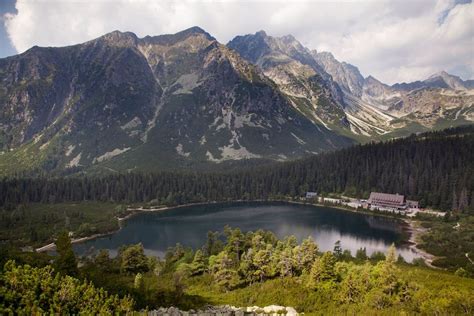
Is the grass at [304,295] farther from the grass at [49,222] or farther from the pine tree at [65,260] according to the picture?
the grass at [49,222]

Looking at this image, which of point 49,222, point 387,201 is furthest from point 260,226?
point 49,222

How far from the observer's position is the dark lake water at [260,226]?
11562 cm

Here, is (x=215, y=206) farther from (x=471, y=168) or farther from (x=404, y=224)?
(x=471, y=168)

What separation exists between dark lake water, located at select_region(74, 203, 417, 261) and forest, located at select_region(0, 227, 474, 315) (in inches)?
1430

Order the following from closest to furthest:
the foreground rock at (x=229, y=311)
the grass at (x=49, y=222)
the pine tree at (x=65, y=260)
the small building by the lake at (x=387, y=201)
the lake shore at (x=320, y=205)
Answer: the foreground rock at (x=229, y=311) → the pine tree at (x=65, y=260) → the lake shore at (x=320, y=205) → the grass at (x=49, y=222) → the small building by the lake at (x=387, y=201)

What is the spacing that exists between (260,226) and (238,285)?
7295 centimetres

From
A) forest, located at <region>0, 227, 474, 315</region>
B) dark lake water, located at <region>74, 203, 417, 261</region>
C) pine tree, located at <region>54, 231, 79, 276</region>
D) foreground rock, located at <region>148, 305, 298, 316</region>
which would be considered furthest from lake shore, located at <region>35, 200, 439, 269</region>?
pine tree, located at <region>54, 231, 79, 276</region>

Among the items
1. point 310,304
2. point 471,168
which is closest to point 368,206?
point 471,168

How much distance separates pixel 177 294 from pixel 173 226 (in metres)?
92.2

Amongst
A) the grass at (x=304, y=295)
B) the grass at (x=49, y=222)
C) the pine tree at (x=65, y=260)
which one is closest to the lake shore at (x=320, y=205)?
the grass at (x=49, y=222)

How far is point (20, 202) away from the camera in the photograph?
167m

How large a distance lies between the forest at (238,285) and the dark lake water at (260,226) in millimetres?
36315

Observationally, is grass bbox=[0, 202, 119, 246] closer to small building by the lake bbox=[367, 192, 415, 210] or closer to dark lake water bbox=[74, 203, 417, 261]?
dark lake water bbox=[74, 203, 417, 261]

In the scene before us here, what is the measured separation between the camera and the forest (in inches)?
1330
